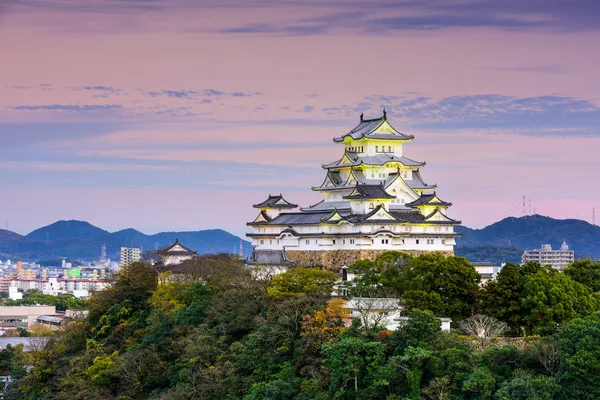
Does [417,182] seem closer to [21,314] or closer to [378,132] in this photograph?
[378,132]

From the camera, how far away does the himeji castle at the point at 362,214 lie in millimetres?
41281

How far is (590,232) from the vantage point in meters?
186

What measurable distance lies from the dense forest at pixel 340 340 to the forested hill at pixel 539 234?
134m

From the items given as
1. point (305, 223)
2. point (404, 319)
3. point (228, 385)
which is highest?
point (305, 223)

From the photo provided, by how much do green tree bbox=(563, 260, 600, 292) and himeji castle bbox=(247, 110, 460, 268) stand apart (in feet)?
26.3

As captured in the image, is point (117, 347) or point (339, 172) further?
point (339, 172)

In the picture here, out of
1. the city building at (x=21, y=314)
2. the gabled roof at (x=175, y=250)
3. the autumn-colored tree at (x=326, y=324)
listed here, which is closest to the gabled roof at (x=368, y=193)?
the autumn-colored tree at (x=326, y=324)

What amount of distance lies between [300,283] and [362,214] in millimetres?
7187

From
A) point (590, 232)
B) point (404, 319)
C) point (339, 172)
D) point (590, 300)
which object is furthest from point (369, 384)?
point (590, 232)

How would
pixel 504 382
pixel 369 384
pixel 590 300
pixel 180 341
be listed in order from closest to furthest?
pixel 504 382 → pixel 369 384 → pixel 590 300 → pixel 180 341

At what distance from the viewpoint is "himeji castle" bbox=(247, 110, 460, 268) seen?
41281mm

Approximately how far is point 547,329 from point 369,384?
4917 millimetres

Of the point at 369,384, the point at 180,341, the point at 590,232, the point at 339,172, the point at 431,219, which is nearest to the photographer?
the point at 369,384

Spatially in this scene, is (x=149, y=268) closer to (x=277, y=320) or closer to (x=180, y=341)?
(x=180, y=341)
